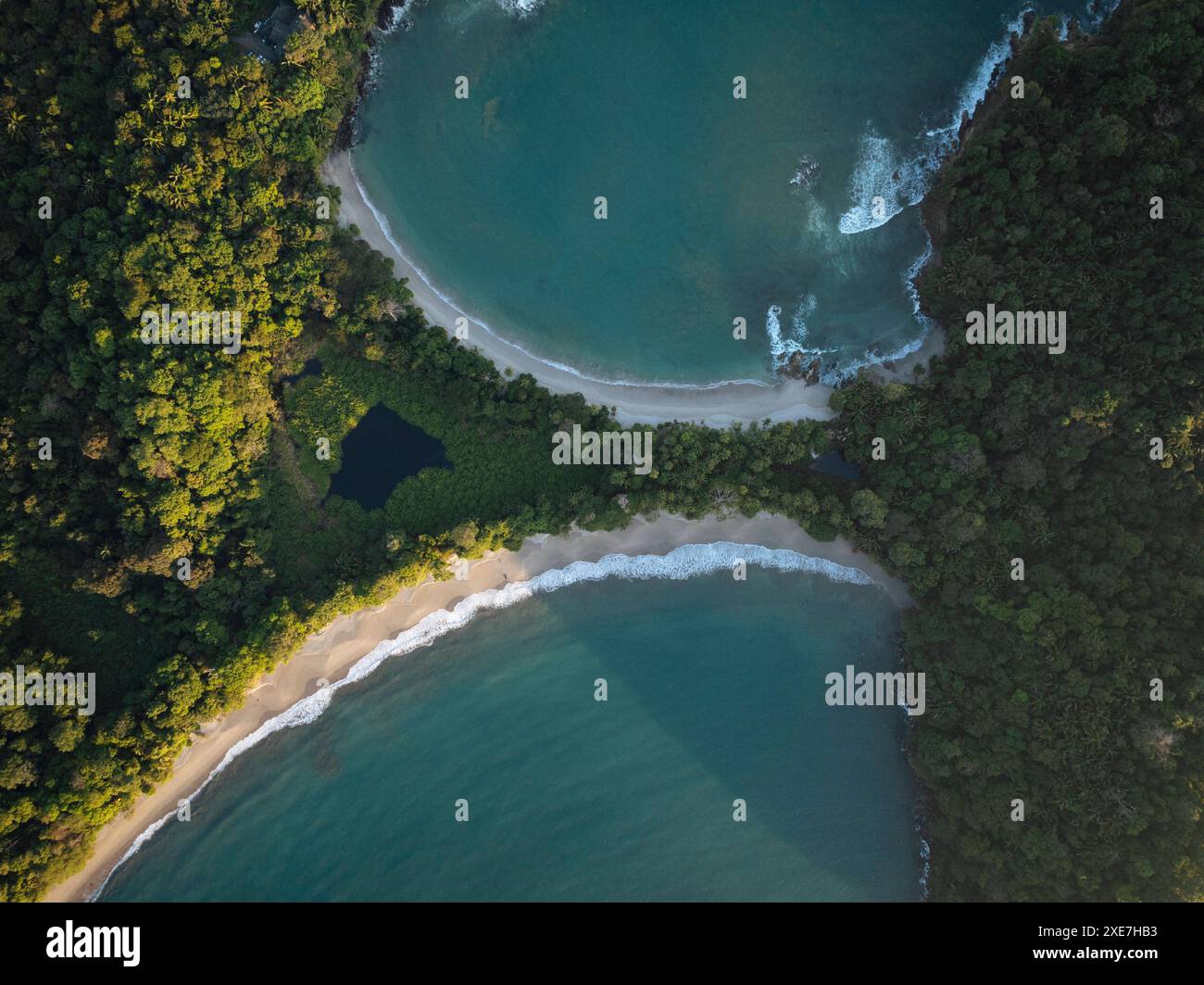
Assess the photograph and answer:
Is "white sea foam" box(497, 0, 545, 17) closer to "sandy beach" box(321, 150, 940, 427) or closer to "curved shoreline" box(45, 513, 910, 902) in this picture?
"sandy beach" box(321, 150, 940, 427)

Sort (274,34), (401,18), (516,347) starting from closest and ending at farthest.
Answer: (274,34)
(401,18)
(516,347)

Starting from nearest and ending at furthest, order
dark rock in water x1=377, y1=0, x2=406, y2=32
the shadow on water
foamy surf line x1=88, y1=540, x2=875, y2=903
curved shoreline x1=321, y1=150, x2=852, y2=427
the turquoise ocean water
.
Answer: the shadow on water
the turquoise ocean water
foamy surf line x1=88, y1=540, x2=875, y2=903
dark rock in water x1=377, y1=0, x2=406, y2=32
curved shoreline x1=321, y1=150, x2=852, y2=427

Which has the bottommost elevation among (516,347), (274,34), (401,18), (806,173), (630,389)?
(630,389)

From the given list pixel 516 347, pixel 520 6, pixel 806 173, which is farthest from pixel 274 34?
pixel 806 173

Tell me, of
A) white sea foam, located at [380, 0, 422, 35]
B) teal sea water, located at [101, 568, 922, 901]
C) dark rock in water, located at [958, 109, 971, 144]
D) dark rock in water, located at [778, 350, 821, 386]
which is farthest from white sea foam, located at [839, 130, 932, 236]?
white sea foam, located at [380, 0, 422, 35]

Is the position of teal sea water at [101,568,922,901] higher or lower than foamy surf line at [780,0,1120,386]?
lower

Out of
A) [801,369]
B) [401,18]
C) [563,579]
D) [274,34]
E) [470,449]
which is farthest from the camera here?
[801,369]

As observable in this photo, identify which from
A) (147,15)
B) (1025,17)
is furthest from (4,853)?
(1025,17)

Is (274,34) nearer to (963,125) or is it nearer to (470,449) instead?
(470,449)
